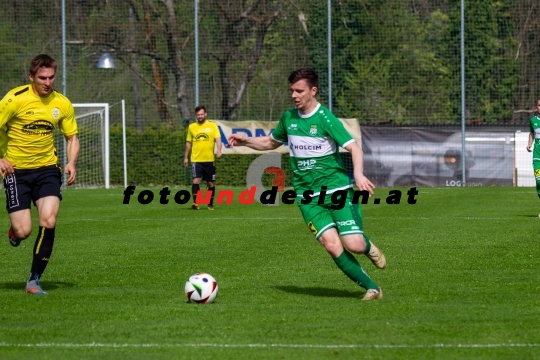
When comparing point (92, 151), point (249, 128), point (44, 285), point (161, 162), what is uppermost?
point (249, 128)

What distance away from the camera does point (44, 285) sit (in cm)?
998

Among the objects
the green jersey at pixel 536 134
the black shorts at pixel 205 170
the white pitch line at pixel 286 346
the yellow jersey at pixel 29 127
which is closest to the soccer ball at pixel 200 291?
the white pitch line at pixel 286 346

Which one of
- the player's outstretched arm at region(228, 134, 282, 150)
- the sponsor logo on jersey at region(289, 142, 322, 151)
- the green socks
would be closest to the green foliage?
the player's outstretched arm at region(228, 134, 282, 150)

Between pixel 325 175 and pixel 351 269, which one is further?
pixel 325 175

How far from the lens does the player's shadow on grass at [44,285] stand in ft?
32.1

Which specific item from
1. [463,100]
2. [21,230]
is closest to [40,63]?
[21,230]

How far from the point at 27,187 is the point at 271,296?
2.50 meters

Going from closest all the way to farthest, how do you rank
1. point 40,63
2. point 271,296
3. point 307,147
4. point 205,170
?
point 307,147
point 271,296
point 40,63
point 205,170

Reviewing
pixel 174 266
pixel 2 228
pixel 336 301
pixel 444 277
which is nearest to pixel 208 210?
pixel 2 228

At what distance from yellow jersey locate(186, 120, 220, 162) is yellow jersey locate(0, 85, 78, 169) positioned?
12468 millimetres

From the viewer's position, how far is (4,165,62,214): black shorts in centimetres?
945

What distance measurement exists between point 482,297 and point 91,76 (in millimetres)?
24632

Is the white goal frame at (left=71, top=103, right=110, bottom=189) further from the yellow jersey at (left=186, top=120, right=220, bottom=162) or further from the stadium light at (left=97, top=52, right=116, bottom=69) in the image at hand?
the yellow jersey at (left=186, top=120, right=220, bottom=162)

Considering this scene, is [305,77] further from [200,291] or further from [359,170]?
[200,291]
